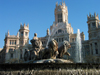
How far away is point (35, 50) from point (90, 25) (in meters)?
47.8

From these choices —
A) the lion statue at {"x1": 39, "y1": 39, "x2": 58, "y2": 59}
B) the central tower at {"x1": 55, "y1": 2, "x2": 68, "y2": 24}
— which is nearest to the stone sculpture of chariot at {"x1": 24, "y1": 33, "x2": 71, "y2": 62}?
the lion statue at {"x1": 39, "y1": 39, "x2": 58, "y2": 59}

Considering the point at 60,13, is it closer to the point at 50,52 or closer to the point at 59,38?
the point at 59,38

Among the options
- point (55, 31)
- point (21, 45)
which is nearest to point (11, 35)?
point (21, 45)

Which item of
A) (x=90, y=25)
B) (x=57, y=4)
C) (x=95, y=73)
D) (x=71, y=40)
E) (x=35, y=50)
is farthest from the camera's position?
(x=57, y=4)

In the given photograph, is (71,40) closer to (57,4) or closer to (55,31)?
(55,31)

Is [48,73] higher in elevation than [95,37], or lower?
lower

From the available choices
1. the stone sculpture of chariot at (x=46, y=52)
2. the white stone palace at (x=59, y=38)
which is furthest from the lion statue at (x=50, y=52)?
the white stone palace at (x=59, y=38)

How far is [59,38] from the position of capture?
6481 cm

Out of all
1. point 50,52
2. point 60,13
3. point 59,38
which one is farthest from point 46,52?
point 60,13

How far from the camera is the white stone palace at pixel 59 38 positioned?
57338mm

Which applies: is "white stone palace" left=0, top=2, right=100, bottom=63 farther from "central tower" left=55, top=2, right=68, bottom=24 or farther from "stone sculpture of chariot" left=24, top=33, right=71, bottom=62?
"stone sculpture of chariot" left=24, top=33, right=71, bottom=62

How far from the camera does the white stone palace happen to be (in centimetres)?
5734

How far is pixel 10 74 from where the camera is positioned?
34.0 feet

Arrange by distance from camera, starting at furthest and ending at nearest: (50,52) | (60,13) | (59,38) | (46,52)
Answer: (60,13) < (59,38) < (46,52) < (50,52)
